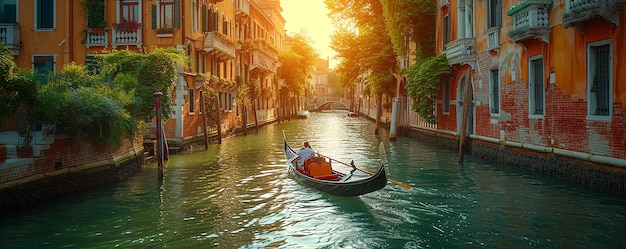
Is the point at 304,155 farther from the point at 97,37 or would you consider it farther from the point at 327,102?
the point at 327,102

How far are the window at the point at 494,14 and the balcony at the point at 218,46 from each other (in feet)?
33.1

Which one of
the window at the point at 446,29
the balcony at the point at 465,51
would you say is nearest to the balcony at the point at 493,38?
the balcony at the point at 465,51

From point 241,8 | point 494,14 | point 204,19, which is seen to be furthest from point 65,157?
point 241,8

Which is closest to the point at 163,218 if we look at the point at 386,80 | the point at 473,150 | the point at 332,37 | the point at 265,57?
the point at 473,150

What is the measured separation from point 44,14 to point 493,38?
14565 mm

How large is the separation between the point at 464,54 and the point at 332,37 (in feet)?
43.6

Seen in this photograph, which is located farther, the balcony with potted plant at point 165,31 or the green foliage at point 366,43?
the green foliage at point 366,43

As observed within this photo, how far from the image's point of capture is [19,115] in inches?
332

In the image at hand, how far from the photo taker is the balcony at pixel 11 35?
55.2 ft

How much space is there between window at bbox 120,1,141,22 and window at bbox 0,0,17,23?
348cm

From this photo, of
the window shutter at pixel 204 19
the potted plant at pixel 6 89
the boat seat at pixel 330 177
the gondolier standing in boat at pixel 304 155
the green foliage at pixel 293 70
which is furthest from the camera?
the green foliage at pixel 293 70

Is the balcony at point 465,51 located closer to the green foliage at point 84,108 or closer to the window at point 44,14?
the green foliage at point 84,108

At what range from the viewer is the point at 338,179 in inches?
380

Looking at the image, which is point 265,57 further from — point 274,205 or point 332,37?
point 274,205
